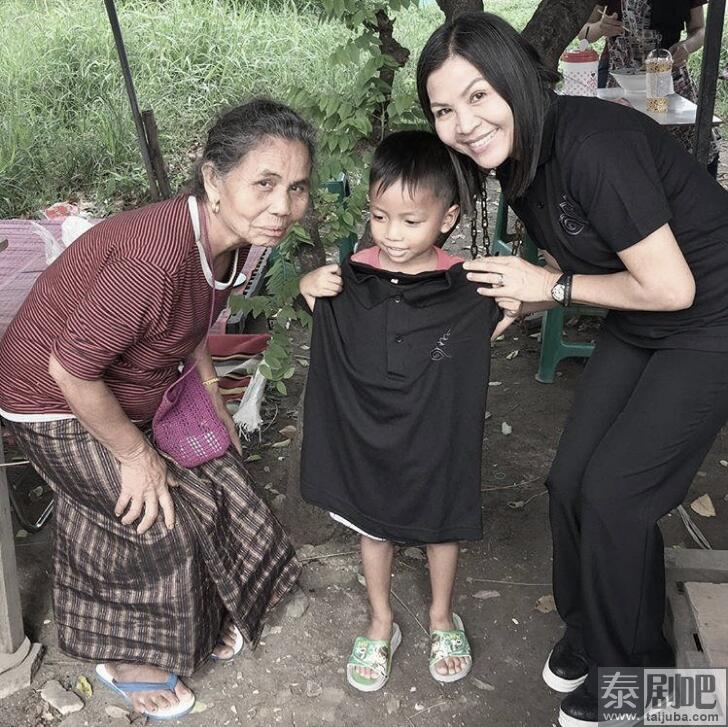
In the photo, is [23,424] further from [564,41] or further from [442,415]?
[564,41]

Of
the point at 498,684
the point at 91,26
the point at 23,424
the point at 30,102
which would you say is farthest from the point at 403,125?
the point at 91,26

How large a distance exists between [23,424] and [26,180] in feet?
15.2

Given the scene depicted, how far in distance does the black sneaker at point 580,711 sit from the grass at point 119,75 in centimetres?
488

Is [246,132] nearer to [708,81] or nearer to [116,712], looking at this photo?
[116,712]

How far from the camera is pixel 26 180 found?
660 centimetres

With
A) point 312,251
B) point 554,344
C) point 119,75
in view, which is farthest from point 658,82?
point 119,75

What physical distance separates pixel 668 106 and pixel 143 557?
3262mm

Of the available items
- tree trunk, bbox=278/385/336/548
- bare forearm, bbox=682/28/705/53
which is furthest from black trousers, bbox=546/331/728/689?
bare forearm, bbox=682/28/705/53

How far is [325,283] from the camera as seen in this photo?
2375mm

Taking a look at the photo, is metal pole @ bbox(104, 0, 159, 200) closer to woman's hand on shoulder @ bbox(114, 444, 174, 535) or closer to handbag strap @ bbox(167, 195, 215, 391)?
handbag strap @ bbox(167, 195, 215, 391)

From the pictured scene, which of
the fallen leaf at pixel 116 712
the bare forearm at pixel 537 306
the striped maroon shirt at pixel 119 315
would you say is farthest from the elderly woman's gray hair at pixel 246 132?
the fallen leaf at pixel 116 712

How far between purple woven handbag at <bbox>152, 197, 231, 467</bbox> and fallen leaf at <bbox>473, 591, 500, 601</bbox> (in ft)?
3.14

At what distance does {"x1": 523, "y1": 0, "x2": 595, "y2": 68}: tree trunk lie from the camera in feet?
10.6

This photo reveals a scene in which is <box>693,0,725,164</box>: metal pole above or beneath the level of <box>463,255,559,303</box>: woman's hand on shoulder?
above
